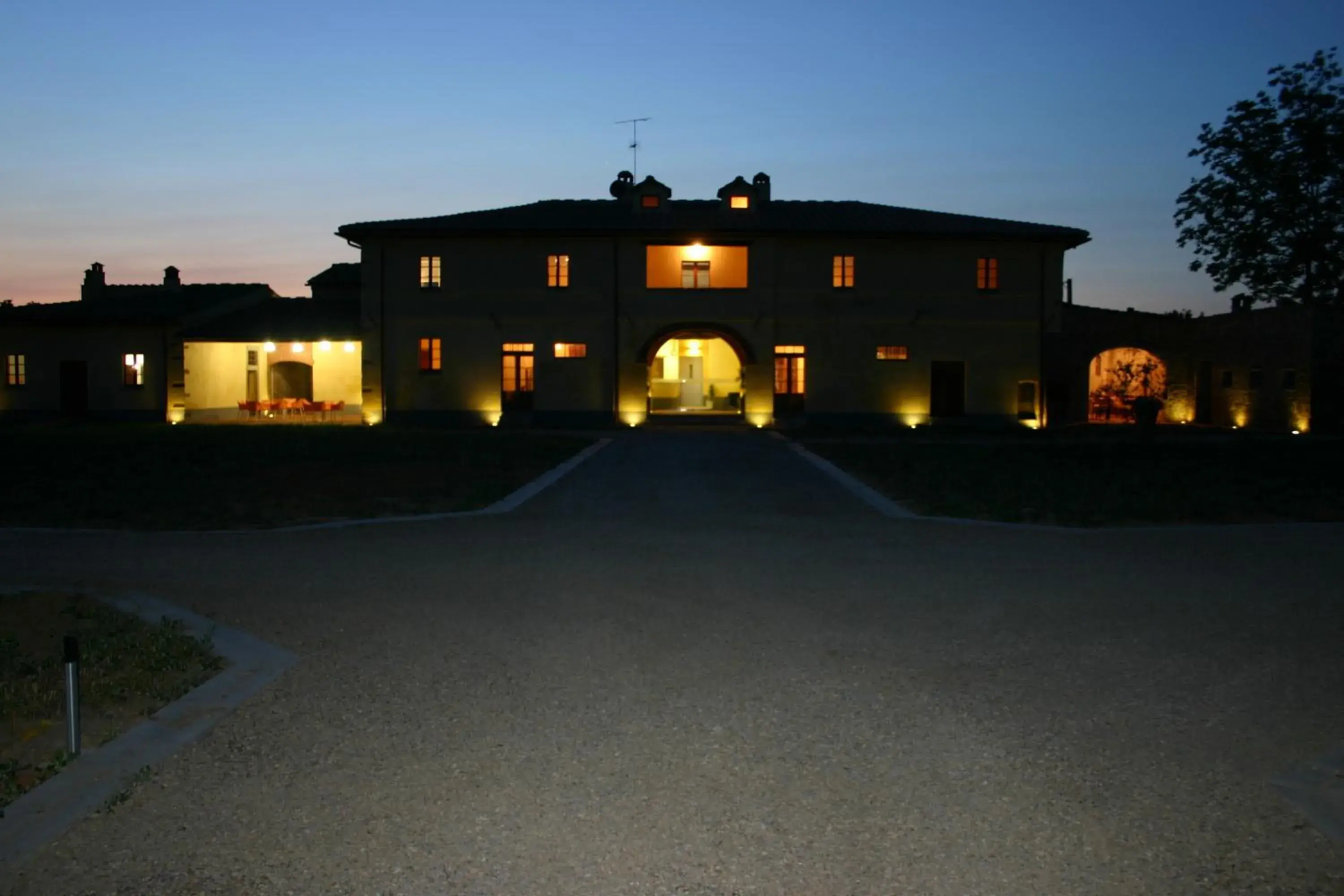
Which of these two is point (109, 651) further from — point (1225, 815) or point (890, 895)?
point (1225, 815)

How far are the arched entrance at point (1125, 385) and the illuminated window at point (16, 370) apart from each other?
119 ft

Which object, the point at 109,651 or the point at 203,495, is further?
the point at 203,495

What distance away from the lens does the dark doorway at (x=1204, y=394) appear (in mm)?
40062

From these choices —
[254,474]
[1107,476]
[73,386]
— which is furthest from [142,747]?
[73,386]

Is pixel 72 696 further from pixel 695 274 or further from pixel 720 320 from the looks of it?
pixel 695 274

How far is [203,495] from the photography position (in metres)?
16.6

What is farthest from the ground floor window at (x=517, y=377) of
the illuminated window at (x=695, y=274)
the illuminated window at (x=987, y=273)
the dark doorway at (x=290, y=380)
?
the illuminated window at (x=987, y=273)

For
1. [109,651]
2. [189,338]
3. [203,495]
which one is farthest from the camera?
[189,338]

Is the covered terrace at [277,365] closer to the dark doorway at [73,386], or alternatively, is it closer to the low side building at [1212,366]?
the dark doorway at [73,386]

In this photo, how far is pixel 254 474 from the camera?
2016 centimetres

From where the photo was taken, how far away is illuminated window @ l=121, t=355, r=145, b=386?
1609 inches

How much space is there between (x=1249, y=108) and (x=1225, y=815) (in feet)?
147

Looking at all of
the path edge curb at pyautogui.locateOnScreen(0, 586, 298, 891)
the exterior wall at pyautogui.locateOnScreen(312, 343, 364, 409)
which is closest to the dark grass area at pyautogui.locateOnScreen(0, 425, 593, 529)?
the path edge curb at pyautogui.locateOnScreen(0, 586, 298, 891)

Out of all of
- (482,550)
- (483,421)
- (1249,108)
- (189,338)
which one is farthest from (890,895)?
(1249,108)
